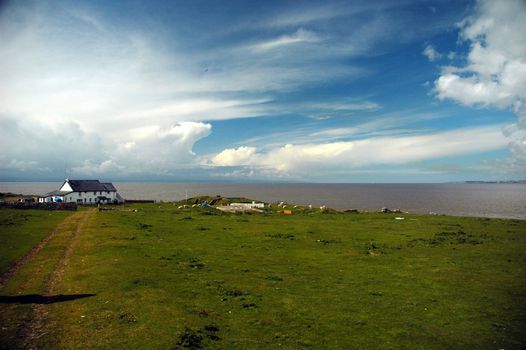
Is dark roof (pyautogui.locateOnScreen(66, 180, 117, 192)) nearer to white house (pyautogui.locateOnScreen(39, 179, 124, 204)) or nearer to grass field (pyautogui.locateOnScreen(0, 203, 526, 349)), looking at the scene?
white house (pyautogui.locateOnScreen(39, 179, 124, 204))

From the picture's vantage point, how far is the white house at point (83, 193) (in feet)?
335

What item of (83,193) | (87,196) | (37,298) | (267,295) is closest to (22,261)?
(37,298)

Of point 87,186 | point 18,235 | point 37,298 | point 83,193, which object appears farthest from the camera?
point 87,186

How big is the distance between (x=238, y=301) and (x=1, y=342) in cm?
1175

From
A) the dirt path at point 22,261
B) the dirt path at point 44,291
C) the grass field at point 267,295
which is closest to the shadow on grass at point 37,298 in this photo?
the grass field at point 267,295

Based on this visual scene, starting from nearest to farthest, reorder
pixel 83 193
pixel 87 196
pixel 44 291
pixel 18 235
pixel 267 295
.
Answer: pixel 44 291
pixel 267 295
pixel 18 235
pixel 83 193
pixel 87 196

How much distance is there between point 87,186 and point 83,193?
3755 millimetres

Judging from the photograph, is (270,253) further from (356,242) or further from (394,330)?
(394,330)

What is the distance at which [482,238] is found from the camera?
152 feet

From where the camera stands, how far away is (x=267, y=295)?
21.6m

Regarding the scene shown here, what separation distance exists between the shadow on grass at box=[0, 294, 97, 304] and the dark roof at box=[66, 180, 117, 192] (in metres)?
97.0

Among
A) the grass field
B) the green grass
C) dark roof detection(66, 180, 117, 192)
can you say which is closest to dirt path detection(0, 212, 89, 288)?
the green grass

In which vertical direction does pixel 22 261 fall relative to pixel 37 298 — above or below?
above

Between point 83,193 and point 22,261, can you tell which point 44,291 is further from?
point 83,193
